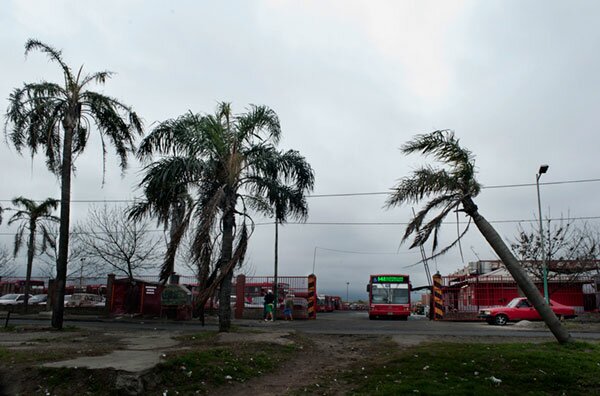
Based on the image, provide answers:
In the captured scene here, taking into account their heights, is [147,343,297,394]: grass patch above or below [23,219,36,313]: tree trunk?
below

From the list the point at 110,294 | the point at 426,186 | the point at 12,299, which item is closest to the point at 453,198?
the point at 426,186

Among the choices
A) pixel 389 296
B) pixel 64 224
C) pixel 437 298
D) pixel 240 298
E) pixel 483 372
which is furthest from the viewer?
pixel 389 296

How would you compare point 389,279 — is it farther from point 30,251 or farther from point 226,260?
point 30,251

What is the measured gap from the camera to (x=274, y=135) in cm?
1609

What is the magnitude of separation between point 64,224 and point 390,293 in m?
20.7

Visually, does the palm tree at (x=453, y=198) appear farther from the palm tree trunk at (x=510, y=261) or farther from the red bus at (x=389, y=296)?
the red bus at (x=389, y=296)

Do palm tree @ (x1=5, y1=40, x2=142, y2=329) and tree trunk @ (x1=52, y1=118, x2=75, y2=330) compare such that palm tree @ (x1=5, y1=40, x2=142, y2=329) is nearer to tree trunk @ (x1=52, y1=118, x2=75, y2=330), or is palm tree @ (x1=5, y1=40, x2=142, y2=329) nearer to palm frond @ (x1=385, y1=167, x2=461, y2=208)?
tree trunk @ (x1=52, y1=118, x2=75, y2=330)

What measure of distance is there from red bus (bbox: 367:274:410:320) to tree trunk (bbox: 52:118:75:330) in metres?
19.4

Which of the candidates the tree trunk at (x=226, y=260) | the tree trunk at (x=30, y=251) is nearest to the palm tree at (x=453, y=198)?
the tree trunk at (x=226, y=260)

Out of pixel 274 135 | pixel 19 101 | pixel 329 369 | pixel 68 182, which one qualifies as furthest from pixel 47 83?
pixel 329 369

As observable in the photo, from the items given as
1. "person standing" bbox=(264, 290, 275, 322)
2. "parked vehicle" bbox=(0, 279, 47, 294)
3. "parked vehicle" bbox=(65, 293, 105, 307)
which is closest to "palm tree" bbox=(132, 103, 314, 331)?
"person standing" bbox=(264, 290, 275, 322)

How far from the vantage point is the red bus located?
31.1 metres

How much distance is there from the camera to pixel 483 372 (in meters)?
8.87

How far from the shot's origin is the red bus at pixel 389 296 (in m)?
31.1
